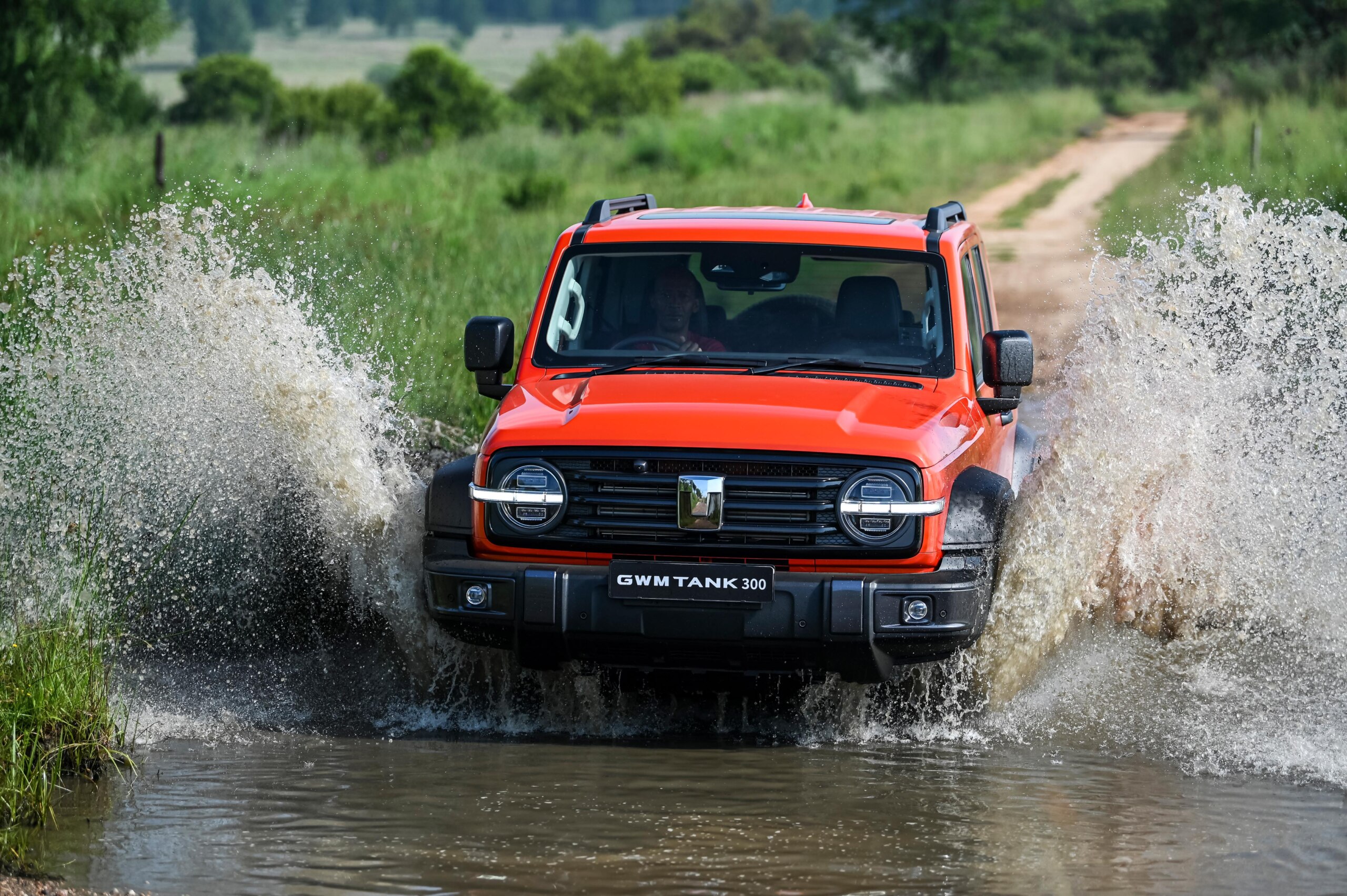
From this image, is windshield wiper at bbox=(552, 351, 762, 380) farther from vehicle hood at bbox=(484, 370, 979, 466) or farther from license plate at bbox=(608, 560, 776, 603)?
license plate at bbox=(608, 560, 776, 603)

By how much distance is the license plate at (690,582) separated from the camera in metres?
5.66

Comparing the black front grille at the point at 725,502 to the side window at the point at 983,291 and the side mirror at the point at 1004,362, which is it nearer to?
the side mirror at the point at 1004,362

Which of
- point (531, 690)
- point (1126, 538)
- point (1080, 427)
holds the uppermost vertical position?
point (1080, 427)

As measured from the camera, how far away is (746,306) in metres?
6.96

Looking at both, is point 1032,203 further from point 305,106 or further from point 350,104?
point 305,106

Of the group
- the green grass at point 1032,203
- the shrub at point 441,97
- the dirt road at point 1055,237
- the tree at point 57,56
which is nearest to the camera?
the dirt road at point 1055,237

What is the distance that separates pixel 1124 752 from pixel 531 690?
7.26ft

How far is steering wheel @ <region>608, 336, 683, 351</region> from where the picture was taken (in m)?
6.84

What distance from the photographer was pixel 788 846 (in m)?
5.02

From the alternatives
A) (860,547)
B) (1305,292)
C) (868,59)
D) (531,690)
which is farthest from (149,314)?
(868,59)

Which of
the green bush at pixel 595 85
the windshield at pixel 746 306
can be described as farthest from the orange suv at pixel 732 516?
the green bush at pixel 595 85

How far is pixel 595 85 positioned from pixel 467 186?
56281mm

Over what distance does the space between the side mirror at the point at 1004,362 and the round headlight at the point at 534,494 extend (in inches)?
66.8

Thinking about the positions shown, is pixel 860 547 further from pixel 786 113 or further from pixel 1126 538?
pixel 786 113
